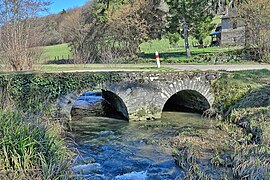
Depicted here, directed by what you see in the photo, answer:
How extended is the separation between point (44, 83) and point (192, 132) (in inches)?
209

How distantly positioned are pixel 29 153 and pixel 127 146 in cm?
478

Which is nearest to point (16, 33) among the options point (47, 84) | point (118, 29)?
point (47, 84)

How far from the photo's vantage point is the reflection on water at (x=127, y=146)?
7285 mm

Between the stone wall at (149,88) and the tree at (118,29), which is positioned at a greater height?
the tree at (118,29)

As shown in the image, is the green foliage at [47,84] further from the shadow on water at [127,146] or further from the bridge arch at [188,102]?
the bridge arch at [188,102]

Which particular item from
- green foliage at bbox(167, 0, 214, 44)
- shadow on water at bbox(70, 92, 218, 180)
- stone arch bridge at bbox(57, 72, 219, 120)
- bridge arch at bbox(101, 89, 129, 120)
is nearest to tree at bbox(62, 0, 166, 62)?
green foliage at bbox(167, 0, 214, 44)

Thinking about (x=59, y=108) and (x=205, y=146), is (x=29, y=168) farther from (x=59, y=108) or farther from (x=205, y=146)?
(x=59, y=108)

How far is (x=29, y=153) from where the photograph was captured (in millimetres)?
4805

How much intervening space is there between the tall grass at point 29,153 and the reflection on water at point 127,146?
65 cm

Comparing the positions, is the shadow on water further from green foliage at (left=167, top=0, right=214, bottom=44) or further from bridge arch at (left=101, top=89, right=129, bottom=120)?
green foliage at (left=167, top=0, right=214, bottom=44)

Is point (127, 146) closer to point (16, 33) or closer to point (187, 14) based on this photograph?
point (16, 33)

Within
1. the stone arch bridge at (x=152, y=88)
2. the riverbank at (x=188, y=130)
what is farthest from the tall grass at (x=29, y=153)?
the stone arch bridge at (x=152, y=88)

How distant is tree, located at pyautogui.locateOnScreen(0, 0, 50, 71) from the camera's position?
1617 centimetres

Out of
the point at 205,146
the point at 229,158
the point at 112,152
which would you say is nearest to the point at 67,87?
the point at 112,152
